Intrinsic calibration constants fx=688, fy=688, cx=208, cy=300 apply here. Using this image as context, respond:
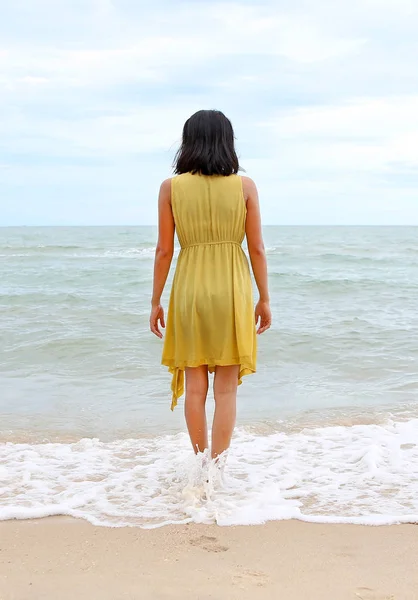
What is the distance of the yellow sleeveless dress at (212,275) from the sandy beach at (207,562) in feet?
2.80

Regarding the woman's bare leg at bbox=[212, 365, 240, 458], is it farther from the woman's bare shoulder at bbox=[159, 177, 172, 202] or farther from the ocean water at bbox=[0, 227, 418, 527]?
the woman's bare shoulder at bbox=[159, 177, 172, 202]

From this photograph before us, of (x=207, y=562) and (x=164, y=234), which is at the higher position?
(x=164, y=234)

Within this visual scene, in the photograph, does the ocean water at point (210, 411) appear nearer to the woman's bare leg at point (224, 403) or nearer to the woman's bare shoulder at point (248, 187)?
the woman's bare leg at point (224, 403)

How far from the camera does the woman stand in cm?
335

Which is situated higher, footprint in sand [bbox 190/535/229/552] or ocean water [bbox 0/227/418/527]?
footprint in sand [bbox 190/535/229/552]

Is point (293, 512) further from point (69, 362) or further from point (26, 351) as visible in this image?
point (26, 351)

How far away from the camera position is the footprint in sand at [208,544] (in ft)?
9.43

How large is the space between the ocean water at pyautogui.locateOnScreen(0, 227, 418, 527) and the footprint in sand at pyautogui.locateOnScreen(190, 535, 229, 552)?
188 mm

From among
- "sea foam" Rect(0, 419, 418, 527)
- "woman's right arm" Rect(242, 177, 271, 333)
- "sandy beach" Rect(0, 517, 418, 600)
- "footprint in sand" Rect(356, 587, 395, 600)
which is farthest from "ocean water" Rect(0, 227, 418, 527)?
"woman's right arm" Rect(242, 177, 271, 333)

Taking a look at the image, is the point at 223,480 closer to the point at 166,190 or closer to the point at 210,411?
the point at 166,190

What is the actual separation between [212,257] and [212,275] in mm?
92

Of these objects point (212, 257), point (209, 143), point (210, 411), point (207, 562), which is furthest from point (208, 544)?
point (210, 411)

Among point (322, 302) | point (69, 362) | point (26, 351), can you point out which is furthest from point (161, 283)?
point (322, 302)

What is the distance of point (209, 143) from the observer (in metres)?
3.32
